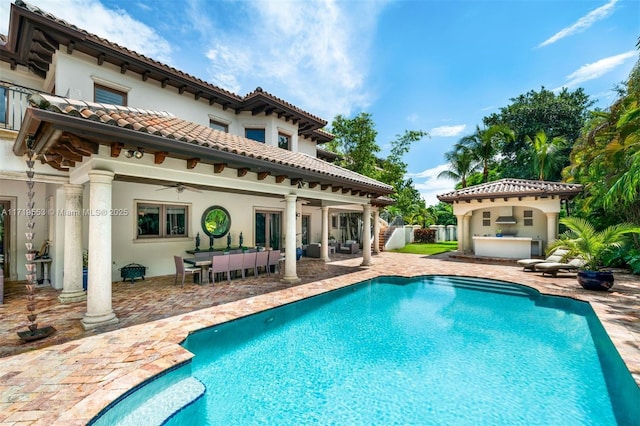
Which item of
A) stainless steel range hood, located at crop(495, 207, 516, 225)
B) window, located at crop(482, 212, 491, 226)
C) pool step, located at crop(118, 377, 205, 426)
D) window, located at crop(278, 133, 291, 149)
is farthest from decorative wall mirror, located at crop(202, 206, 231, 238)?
stainless steel range hood, located at crop(495, 207, 516, 225)

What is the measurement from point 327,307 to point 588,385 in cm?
612

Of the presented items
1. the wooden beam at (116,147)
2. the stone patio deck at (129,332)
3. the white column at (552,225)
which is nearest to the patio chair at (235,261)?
the stone patio deck at (129,332)

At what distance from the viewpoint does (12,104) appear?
765cm

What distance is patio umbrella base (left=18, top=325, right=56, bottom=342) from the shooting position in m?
5.46

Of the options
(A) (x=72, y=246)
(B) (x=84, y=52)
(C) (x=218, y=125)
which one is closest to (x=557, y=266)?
(C) (x=218, y=125)

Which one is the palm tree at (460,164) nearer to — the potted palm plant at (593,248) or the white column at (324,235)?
the white column at (324,235)

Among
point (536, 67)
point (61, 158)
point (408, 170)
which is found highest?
point (536, 67)

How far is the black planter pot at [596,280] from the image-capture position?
9750 millimetres

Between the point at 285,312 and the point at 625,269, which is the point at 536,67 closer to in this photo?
the point at 625,269

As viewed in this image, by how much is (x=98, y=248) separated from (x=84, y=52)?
761cm

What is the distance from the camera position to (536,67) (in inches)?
675

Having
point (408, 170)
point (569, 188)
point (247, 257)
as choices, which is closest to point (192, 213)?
point (247, 257)

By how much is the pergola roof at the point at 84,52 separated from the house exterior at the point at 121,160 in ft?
0.14

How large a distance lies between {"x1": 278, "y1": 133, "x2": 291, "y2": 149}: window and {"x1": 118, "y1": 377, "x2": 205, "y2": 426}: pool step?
43.0 feet
